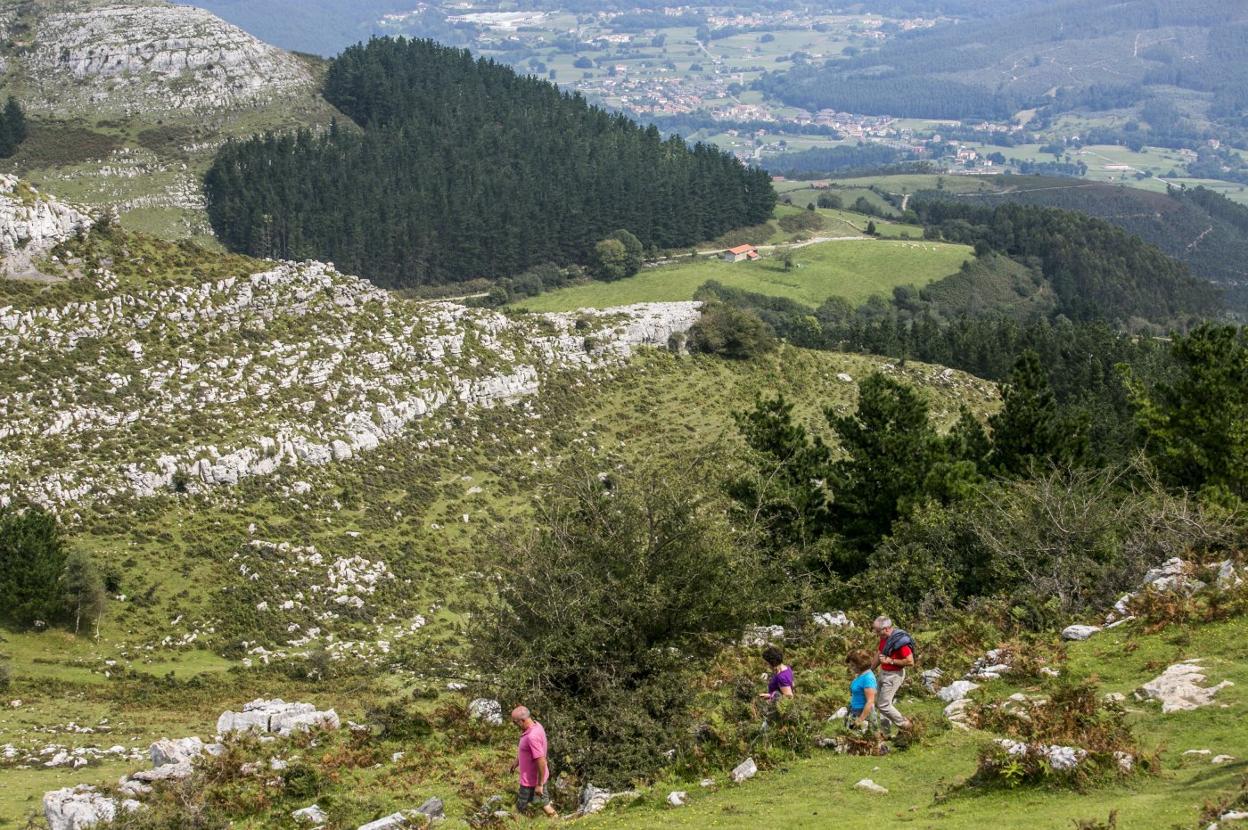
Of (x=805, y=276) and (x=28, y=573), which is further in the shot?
(x=805, y=276)

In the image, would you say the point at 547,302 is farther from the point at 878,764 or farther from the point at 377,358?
the point at 878,764

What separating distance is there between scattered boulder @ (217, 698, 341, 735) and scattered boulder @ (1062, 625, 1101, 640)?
16230mm

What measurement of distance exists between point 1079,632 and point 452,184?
14706 cm

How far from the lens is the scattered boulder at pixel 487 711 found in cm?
2683

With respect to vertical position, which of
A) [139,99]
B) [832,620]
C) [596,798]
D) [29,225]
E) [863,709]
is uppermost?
[139,99]

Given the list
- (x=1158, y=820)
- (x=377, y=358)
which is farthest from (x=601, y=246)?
(x=1158, y=820)

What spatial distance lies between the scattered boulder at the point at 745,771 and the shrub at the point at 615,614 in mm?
1751

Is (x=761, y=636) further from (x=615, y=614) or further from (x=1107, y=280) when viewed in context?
(x=1107, y=280)

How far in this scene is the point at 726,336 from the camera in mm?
79562

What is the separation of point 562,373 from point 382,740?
45.6 m

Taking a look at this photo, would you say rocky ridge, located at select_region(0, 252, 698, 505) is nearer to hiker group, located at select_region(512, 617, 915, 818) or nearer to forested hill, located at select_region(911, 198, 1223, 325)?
hiker group, located at select_region(512, 617, 915, 818)

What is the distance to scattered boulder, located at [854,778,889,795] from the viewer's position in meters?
18.1

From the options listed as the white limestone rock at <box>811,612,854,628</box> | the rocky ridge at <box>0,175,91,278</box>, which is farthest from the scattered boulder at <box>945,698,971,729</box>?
the rocky ridge at <box>0,175,91,278</box>

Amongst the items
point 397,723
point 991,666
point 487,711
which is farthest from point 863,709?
point 397,723
